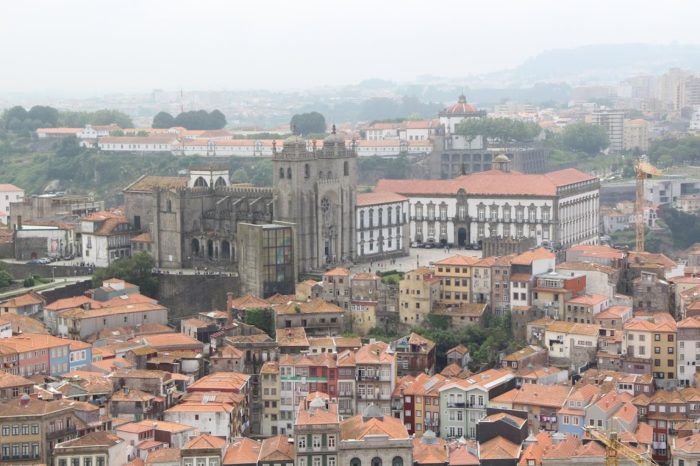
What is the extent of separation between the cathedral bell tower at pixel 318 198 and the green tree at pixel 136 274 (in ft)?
19.8

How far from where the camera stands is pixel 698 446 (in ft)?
151

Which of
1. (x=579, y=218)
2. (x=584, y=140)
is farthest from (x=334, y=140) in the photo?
(x=584, y=140)

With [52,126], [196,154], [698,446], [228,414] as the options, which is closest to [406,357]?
[228,414]

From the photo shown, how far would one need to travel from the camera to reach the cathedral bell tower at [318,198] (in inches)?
2687

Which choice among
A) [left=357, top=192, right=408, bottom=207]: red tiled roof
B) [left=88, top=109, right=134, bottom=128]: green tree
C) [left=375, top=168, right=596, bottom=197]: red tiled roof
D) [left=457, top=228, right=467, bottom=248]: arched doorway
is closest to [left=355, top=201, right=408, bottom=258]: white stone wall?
[left=357, top=192, right=408, bottom=207]: red tiled roof

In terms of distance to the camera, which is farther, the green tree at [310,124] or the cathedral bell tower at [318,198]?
the green tree at [310,124]

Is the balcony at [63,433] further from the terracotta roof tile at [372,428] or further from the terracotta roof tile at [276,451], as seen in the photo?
the terracotta roof tile at [372,428]

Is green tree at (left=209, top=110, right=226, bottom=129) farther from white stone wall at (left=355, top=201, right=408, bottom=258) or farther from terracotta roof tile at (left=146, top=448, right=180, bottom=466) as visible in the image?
terracotta roof tile at (left=146, top=448, right=180, bottom=466)

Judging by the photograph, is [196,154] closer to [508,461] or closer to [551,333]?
[551,333]

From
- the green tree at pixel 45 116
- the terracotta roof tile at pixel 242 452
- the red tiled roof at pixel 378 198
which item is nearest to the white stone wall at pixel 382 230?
the red tiled roof at pixel 378 198

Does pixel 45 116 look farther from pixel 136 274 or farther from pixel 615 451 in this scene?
pixel 615 451

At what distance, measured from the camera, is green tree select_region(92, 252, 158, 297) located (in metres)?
68.1

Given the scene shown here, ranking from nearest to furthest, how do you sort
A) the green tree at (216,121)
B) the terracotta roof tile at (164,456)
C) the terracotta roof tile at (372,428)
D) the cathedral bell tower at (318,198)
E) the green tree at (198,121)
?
the terracotta roof tile at (164,456) → the terracotta roof tile at (372,428) → the cathedral bell tower at (318,198) → the green tree at (198,121) → the green tree at (216,121)

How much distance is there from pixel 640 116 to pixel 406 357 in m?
117
